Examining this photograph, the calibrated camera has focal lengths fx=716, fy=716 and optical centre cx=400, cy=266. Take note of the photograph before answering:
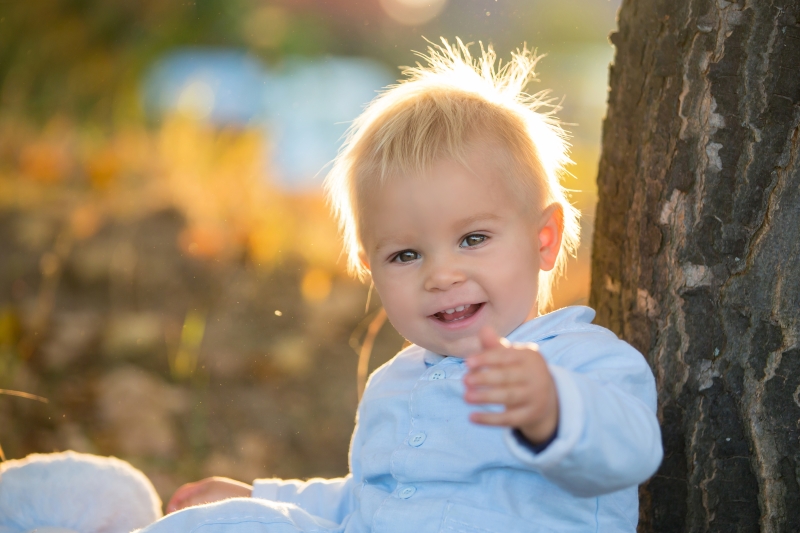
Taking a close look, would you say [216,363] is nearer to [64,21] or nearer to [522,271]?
[522,271]

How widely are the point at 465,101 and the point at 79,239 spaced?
267 cm

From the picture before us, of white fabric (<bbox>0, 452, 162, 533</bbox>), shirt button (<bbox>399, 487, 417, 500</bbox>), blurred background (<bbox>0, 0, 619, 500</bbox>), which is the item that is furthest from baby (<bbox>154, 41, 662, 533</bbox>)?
blurred background (<bbox>0, 0, 619, 500</bbox>)

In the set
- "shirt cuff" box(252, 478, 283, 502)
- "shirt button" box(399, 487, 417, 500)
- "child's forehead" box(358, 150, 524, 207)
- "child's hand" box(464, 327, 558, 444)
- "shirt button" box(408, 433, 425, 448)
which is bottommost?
"shirt cuff" box(252, 478, 283, 502)

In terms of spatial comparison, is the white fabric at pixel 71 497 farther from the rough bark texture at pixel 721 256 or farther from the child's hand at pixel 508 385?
the rough bark texture at pixel 721 256

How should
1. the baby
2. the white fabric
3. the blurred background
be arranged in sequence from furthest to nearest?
1. the blurred background
2. the white fabric
3. the baby

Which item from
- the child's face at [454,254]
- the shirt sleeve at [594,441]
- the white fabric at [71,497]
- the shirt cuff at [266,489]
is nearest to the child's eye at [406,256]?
the child's face at [454,254]

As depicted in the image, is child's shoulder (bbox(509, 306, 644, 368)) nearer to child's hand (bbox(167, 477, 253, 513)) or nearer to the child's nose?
the child's nose

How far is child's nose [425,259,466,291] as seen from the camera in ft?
4.18

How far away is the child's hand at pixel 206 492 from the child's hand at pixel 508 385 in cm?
89

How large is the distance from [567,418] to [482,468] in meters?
0.35

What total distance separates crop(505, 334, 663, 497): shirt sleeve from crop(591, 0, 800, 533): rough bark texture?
379 mm

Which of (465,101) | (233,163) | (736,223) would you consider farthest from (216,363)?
(736,223)

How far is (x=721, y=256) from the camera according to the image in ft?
4.45

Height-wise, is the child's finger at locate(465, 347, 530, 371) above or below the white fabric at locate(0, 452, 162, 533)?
above
